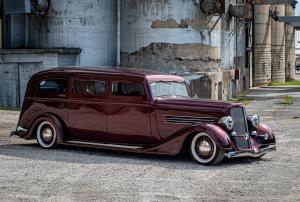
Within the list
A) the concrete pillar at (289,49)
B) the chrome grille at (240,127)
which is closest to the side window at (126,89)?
the chrome grille at (240,127)

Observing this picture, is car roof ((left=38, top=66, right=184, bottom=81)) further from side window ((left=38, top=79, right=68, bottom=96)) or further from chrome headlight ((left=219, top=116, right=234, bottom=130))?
chrome headlight ((left=219, top=116, right=234, bottom=130))

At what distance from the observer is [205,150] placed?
9867mm

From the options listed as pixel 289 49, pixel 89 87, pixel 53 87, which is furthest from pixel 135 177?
pixel 289 49

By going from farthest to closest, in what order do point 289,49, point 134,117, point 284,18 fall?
point 289,49 < point 284,18 < point 134,117

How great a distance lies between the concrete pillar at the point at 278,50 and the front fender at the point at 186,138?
123 ft

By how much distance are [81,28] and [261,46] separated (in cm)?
2171

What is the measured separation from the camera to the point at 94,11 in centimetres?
2409

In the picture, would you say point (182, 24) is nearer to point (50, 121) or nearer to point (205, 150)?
point (50, 121)

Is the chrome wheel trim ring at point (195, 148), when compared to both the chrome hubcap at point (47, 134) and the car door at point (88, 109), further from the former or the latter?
the chrome hubcap at point (47, 134)

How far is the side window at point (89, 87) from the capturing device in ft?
35.9

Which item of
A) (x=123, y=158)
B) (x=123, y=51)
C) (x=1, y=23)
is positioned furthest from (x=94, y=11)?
(x=123, y=158)

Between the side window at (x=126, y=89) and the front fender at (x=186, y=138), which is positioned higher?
the side window at (x=126, y=89)

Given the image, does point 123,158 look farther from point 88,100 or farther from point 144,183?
point 144,183

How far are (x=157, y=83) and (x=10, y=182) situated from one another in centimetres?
353
